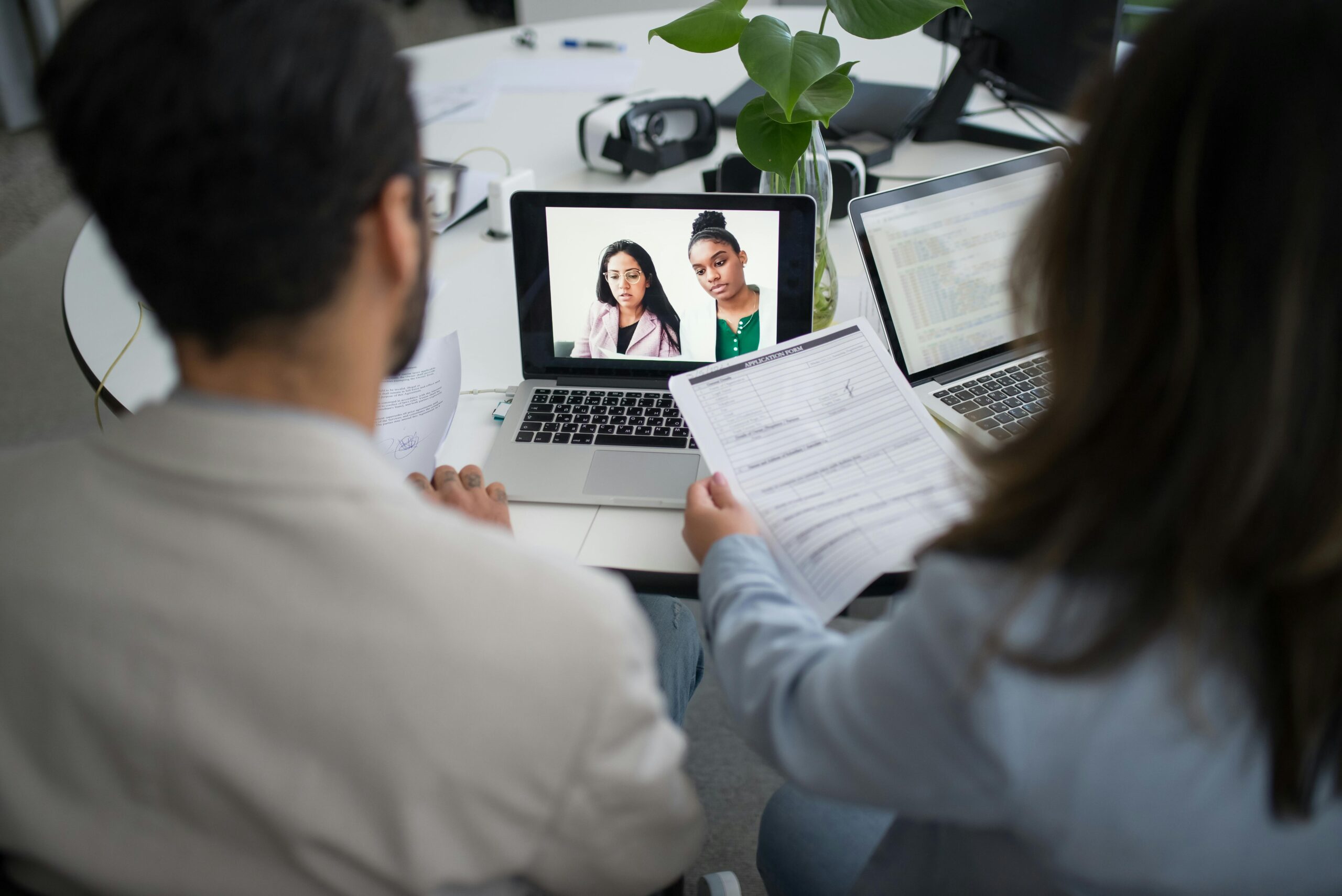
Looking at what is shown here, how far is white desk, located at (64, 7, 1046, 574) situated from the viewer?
0.94 metres

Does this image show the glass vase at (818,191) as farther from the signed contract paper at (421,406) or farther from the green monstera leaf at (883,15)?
the signed contract paper at (421,406)

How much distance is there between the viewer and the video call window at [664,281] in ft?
3.43

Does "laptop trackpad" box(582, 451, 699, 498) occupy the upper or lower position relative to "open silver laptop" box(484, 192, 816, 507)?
lower

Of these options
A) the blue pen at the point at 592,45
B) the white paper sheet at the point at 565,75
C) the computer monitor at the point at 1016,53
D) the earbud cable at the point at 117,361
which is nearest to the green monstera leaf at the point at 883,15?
the computer monitor at the point at 1016,53

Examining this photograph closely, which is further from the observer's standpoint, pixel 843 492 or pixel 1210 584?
pixel 843 492

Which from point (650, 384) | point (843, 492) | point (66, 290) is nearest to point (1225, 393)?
point (843, 492)

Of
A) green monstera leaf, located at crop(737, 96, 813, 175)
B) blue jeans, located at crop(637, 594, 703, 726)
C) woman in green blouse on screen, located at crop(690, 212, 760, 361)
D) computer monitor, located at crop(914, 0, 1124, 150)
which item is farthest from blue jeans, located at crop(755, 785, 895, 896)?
computer monitor, located at crop(914, 0, 1124, 150)

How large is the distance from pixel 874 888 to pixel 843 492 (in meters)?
0.33

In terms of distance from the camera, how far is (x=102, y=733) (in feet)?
1.65

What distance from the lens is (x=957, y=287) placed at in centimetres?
108

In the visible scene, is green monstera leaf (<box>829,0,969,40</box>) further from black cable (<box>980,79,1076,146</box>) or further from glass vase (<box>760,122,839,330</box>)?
black cable (<box>980,79,1076,146</box>)

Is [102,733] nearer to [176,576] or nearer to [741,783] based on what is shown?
[176,576]

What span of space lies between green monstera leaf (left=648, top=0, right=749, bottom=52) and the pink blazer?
0.30 m

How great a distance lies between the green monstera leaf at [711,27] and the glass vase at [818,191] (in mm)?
147
